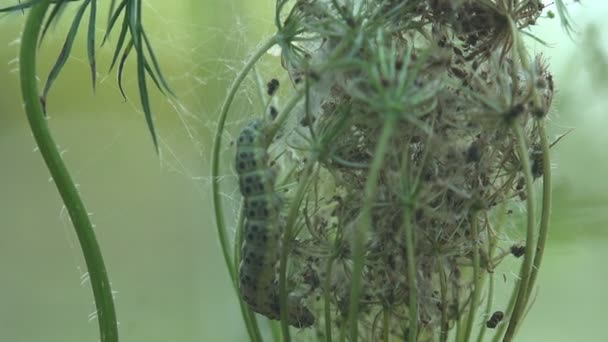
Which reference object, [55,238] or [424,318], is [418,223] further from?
[55,238]

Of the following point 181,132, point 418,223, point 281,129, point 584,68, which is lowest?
point 418,223

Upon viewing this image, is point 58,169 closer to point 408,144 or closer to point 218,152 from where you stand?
point 218,152

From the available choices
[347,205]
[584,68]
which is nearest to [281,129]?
[347,205]

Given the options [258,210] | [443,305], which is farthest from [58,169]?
[443,305]

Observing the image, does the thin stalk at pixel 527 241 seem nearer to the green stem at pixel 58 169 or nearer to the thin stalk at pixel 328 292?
the thin stalk at pixel 328 292

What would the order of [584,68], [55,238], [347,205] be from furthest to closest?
[584,68], [55,238], [347,205]

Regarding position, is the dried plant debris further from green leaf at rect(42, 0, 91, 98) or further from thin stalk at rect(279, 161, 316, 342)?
green leaf at rect(42, 0, 91, 98)
